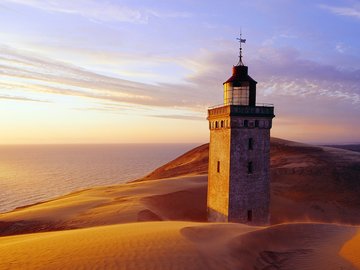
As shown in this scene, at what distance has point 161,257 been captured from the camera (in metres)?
10.1

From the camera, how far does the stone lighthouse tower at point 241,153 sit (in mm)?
20344

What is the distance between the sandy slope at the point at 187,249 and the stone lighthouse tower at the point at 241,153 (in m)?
6.34

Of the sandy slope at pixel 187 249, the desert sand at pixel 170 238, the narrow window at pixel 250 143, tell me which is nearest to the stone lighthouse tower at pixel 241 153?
the narrow window at pixel 250 143

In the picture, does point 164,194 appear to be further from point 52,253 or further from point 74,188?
point 74,188

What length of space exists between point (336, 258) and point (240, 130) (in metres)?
10.2

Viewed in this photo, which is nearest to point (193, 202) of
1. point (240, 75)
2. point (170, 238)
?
point (240, 75)

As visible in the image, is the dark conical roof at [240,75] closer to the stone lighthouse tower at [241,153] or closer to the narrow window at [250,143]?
the stone lighthouse tower at [241,153]

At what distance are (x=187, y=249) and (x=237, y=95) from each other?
12274mm

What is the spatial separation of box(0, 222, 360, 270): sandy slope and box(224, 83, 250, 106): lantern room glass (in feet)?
29.0

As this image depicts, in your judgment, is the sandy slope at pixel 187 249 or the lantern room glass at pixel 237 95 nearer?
the sandy slope at pixel 187 249

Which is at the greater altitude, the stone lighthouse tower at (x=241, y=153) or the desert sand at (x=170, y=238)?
the stone lighthouse tower at (x=241, y=153)

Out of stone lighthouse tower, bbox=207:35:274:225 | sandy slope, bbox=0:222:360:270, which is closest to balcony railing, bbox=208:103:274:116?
stone lighthouse tower, bbox=207:35:274:225

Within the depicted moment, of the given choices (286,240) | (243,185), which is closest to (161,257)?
(286,240)

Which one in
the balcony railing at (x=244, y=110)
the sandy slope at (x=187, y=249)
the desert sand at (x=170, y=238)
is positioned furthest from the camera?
the balcony railing at (x=244, y=110)
